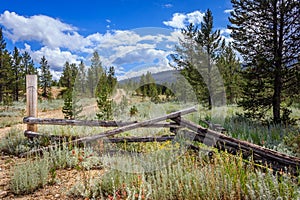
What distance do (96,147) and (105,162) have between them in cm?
110

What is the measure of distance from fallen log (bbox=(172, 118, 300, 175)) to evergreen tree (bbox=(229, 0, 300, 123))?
617cm

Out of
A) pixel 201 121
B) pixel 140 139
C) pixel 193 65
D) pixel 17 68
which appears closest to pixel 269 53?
pixel 201 121

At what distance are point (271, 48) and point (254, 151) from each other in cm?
749

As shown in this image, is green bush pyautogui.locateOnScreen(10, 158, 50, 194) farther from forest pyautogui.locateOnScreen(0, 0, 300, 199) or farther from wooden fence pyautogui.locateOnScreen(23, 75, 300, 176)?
wooden fence pyautogui.locateOnScreen(23, 75, 300, 176)

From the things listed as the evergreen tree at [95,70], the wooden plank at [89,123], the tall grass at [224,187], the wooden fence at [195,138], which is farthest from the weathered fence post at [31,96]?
the tall grass at [224,187]

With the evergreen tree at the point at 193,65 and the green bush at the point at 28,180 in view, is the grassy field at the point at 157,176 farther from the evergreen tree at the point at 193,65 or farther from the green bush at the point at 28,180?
the evergreen tree at the point at 193,65

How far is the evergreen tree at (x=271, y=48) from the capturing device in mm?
9258

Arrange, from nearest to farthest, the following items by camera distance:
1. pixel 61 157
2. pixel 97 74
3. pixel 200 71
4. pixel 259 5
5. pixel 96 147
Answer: pixel 61 157 → pixel 96 147 → pixel 259 5 → pixel 97 74 → pixel 200 71

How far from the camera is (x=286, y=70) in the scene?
918 cm

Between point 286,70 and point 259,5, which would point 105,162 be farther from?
point 259,5

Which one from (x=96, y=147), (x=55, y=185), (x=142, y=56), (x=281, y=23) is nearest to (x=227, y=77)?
(x=281, y=23)

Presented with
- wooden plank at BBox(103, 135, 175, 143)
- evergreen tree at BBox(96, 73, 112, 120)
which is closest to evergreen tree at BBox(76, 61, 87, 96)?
evergreen tree at BBox(96, 73, 112, 120)

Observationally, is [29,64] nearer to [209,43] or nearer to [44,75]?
[44,75]

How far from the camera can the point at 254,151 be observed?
12.8 feet
